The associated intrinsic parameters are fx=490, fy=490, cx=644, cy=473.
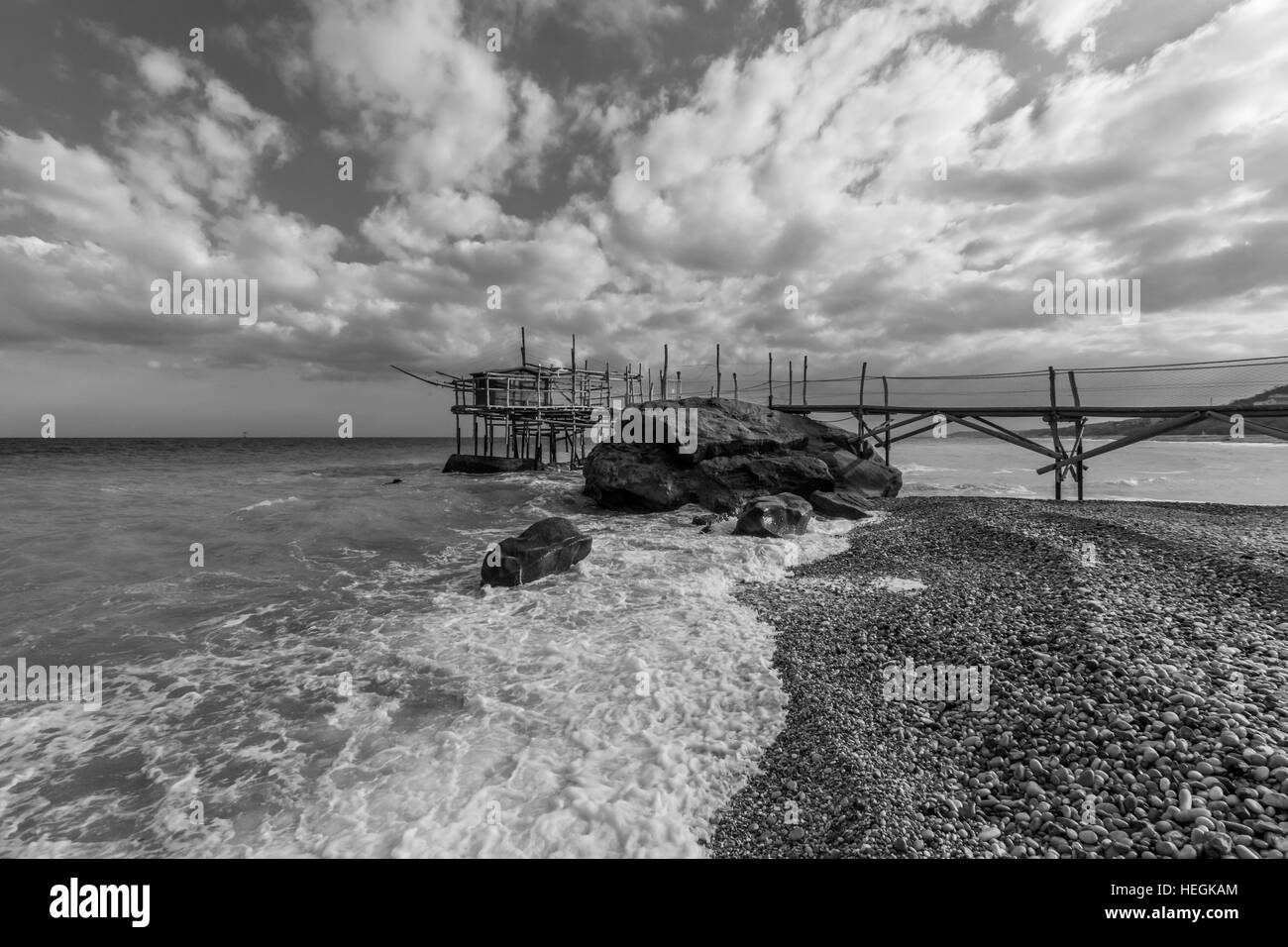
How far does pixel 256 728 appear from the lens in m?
5.74

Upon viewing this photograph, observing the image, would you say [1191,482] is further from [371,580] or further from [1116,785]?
[371,580]

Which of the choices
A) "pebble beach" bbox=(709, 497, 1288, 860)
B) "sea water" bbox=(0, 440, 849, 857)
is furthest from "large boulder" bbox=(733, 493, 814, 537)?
"pebble beach" bbox=(709, 497, 1288, 860)

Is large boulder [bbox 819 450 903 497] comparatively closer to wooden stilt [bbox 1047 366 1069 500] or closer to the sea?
wooden stilt [bbox 1047 366 1069 500]

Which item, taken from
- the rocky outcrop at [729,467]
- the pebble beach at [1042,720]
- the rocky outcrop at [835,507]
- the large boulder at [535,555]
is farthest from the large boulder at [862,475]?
the large boulder at [535,555]

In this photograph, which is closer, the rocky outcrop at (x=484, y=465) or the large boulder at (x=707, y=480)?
the large boulder at (x=707, y=480)

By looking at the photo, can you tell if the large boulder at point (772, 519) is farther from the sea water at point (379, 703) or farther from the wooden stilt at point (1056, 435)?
the wooden stilt at point (1056, 435)

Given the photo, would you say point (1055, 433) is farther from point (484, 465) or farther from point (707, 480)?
point (484, 465)

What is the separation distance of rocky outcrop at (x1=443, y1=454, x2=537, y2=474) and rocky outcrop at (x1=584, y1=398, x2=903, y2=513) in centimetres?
1693

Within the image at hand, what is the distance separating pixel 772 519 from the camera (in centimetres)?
1529

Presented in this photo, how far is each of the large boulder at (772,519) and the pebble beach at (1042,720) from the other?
19.1ft

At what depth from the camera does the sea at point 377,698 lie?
425 cm

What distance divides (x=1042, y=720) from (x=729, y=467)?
16820 mm

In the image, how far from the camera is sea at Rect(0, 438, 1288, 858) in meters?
4.25

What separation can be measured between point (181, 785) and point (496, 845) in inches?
135
